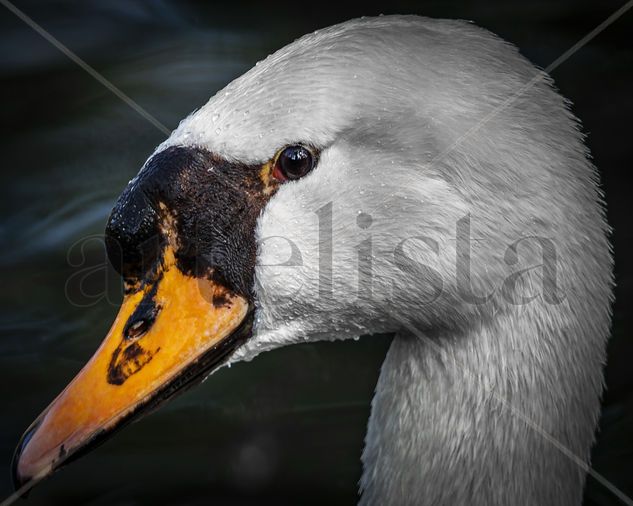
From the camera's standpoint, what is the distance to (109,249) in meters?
2.46

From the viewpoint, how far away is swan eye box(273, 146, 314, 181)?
229 centimetres

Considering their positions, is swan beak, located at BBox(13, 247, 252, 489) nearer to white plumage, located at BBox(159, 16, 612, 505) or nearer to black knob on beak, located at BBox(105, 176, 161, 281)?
black knob on beak, located at BBox(105, 176, 161, 281)

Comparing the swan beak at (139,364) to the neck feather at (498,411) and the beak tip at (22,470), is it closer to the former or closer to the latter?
the beak tip at (22,470)

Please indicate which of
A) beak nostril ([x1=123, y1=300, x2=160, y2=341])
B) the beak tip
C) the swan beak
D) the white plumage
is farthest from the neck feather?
the beak tip

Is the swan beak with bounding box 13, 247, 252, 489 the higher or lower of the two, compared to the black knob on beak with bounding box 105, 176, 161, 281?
lower

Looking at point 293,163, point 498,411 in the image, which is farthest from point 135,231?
point 498,411

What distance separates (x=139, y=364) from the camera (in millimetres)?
2379

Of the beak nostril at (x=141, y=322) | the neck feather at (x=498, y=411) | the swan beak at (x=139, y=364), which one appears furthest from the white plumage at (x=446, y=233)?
the beak nostril at (x=141, y=322)

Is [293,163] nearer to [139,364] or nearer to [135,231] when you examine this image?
[135,231]

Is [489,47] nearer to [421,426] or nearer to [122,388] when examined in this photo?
[421,426]

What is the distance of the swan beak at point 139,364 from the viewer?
2.34 m

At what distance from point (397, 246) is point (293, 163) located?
1.02 feet

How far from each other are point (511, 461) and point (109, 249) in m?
1.05

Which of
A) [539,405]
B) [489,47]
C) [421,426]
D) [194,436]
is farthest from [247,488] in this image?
[489,47]
